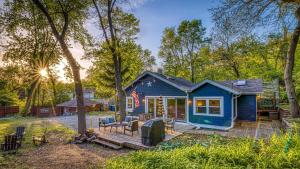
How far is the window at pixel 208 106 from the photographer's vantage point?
39.0 feet

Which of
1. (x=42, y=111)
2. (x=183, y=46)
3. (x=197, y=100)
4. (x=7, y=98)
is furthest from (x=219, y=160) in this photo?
(x=7, y=98)

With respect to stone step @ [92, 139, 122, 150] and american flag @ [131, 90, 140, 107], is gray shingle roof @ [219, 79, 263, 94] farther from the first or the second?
stone step @ [92, 139, 122, 150]

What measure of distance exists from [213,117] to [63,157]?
8953mm

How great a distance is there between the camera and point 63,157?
7328mm

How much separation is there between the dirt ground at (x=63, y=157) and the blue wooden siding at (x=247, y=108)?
10399mm

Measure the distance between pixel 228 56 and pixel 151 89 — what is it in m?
15.4

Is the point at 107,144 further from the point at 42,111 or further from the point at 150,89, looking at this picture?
the point at 42,111

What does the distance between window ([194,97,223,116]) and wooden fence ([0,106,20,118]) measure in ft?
89.0

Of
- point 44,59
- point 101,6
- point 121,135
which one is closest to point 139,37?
point 101,6

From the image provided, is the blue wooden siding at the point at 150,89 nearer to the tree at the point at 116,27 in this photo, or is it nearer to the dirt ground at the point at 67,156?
the tree at the point at 116,27

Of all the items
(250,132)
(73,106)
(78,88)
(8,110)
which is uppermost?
(78,88)

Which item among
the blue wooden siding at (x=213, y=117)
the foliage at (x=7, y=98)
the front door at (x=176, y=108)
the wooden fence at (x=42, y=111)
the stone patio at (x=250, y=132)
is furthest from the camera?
the wooden fence at (x=42, y=111)

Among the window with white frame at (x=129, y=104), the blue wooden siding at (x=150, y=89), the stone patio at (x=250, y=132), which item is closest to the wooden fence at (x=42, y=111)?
the window with white frame at (x=129, y=104)

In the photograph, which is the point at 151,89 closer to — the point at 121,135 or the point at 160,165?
the point at 121,135
